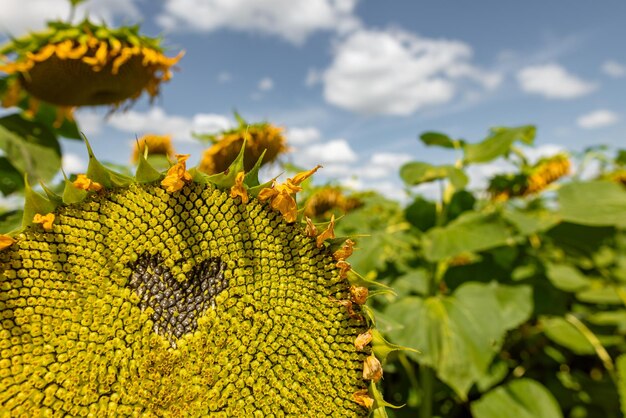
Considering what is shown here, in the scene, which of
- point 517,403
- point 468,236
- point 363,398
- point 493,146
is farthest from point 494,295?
point 363,398

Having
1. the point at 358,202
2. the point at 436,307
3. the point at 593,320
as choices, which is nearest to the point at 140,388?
the point at 436,307

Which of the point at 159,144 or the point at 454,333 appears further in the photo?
the point at 159,144

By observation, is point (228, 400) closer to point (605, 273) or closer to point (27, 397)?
point (27, 397)

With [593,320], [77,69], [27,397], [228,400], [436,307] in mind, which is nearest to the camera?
[27,397]

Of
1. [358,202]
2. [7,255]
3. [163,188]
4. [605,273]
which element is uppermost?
[163,188]

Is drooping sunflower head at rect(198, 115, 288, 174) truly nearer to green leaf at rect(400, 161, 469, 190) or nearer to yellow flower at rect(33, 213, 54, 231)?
green leaf at rect(400, 161, 469, 190)

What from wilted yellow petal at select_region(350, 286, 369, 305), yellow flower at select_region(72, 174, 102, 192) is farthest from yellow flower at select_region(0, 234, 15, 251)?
wilted yellow petal at select_region(350, 286, 369, 305)

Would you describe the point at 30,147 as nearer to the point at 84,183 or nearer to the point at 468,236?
the point at 84,183
